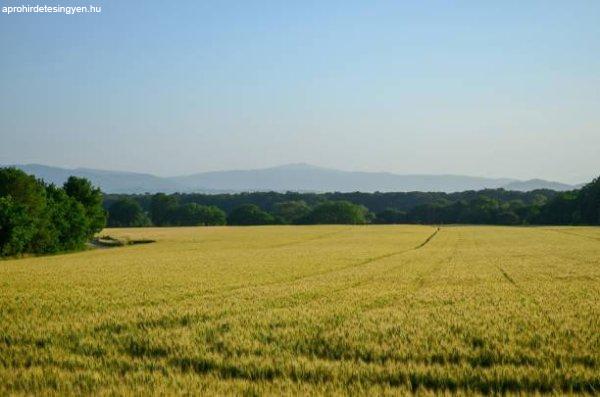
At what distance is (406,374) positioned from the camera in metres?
8.36

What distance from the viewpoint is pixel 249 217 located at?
13462cm

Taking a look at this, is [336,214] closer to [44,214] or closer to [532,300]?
[44,214]

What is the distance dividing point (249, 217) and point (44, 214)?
7703 cm

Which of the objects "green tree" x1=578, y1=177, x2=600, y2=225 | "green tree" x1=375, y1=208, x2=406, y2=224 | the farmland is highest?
"green tree" x1=578, y1=177, x2=600, y2=225

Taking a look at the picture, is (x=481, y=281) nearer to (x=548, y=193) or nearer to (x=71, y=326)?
(x=71, y=326)

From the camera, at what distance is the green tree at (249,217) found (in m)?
133

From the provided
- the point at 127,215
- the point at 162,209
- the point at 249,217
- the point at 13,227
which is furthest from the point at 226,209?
the point at 13,227

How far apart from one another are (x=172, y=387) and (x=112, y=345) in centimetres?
341

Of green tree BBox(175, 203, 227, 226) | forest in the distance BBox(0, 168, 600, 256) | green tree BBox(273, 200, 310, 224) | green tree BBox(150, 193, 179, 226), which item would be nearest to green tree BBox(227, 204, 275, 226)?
forest in the distance BBox(0, 168, 600, 256)

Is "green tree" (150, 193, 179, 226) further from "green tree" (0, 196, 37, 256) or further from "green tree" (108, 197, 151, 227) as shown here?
"green tree" (0, 196, 37, 256)

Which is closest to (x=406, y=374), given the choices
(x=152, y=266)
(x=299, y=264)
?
(x=299, y=264)

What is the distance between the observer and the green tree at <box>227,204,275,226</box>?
133 m

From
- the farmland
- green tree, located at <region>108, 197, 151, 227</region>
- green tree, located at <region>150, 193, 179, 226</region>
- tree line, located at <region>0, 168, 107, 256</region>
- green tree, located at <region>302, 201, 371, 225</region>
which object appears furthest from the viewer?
green tree, located at <region>150, 193, 179, 226</region>

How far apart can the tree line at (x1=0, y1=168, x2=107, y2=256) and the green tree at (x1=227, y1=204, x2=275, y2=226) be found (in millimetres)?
60105
